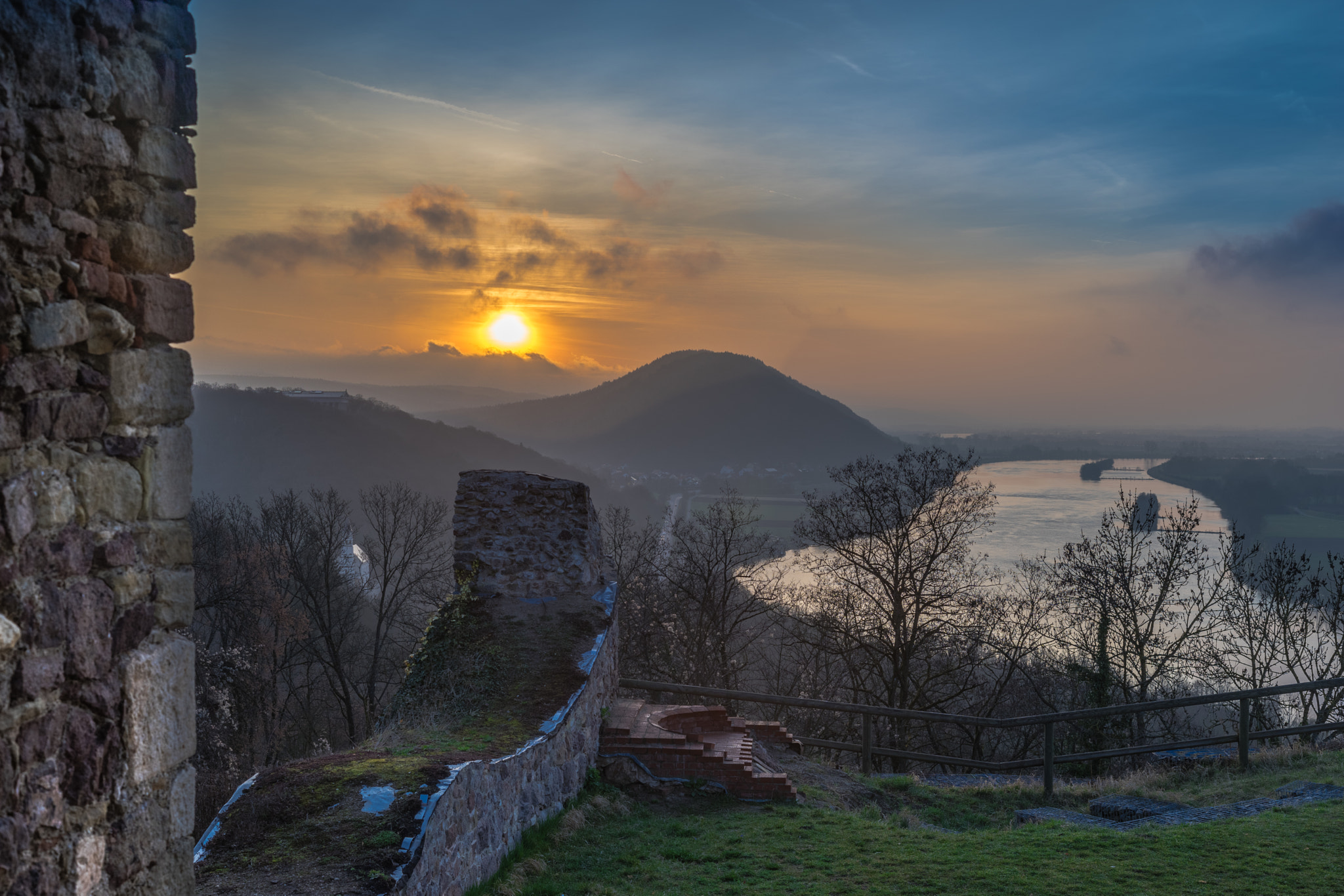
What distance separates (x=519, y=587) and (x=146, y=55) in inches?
300

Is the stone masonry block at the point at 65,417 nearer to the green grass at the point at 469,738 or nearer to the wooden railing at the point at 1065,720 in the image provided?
the green grass at the point at 469,738

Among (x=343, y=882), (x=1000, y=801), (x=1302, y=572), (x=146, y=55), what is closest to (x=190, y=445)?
(x=146, y=55)

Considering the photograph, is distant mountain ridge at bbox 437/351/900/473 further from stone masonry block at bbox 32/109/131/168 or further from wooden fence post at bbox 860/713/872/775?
stone masonry block at bbox 32/109/131/168

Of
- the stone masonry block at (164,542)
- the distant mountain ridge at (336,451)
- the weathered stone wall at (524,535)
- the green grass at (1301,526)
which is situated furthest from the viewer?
the distant mountain ridge at (336,451)

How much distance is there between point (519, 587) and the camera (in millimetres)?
9992

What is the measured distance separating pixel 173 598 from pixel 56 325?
1.04 meters

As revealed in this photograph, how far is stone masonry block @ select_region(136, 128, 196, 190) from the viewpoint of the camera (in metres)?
3.01

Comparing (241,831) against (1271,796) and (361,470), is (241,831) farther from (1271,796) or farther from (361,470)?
(361,470)

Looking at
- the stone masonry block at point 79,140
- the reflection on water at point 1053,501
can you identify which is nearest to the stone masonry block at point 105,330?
the stone masonry block at point 79,140

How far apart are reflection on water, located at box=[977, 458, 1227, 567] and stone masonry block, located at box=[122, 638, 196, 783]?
102 feet

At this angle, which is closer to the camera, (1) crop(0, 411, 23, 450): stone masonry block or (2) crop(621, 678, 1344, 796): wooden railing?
(1) crop(0, 411, 23, 450): stone masonry block

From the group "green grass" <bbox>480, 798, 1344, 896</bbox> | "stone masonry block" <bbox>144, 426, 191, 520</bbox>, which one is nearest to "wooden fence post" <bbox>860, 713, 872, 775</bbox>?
"green grass" <bbox>480, 798, 1344, 896</bbox>

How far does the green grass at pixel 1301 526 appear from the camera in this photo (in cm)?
3956

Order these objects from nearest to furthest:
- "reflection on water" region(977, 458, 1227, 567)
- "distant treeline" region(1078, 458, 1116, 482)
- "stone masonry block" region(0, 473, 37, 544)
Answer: "stone masonry block" region(0, 473, 37, 544) → "reflection on water" region(977, 458, 1227, 567) → "distant treeline" region(1078, 458, 1116, 482)
